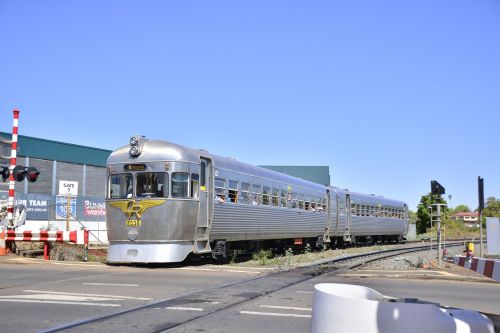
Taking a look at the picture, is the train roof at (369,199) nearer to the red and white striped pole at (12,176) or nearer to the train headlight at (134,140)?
the train headlight at (134,140)

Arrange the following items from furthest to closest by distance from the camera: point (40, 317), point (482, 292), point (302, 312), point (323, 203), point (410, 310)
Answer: point (323, 203), point (482, 292), point (302, 312), point (40, 317), point (410, 310)

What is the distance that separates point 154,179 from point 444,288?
8136 mm

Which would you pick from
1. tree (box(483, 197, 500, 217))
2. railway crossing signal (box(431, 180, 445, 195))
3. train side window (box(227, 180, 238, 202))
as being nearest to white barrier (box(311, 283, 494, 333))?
train side window (box(227, 180, 238, 202))

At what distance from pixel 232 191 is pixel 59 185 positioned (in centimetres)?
1245

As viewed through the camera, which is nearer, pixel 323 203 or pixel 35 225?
pixel 323 203

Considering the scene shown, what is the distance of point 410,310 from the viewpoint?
178 inches

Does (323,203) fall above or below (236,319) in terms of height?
above

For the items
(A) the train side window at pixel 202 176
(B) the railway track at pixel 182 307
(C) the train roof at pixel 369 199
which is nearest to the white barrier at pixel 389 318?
(B) the railway track at pixel 182 307

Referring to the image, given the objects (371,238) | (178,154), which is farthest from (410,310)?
(371,238)

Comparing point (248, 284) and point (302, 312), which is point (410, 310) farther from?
point (248, 284)

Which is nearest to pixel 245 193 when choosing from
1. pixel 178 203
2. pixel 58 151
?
pixel 178 203

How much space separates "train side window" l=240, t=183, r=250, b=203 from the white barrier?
14225 millimetres

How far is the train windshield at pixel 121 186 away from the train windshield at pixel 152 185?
26cm

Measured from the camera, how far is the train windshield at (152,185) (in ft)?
52.2
